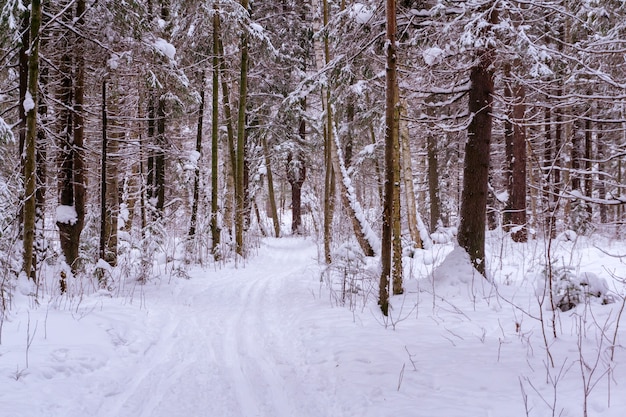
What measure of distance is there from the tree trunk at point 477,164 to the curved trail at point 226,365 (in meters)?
3.62

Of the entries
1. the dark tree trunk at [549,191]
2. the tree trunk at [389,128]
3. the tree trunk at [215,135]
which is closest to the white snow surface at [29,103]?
the tree trunk at [389,128]

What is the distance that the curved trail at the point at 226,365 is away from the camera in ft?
12.2

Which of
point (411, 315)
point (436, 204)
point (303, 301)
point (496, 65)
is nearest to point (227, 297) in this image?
point (303, 301)

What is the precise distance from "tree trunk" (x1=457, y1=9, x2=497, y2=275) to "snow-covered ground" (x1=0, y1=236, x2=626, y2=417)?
0.47 meters

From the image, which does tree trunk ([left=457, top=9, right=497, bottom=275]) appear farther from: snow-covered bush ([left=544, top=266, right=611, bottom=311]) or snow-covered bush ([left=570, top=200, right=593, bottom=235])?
snow-covered bush ([left=570, top=200, right=593, bottom=235])

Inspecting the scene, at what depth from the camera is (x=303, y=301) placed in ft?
25.6

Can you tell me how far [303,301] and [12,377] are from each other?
487 cm

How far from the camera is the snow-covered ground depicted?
3.50 meters

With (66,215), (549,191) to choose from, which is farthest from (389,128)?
(66,215)

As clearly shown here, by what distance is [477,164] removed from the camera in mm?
7480

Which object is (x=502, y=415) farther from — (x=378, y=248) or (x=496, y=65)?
(x=378, y=248)

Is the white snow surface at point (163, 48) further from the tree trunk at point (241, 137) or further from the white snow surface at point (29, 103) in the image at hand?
the tree trunk at point (241, 137)

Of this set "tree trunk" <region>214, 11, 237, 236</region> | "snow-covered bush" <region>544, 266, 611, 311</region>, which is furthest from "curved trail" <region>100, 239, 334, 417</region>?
"tree trunk" <region>214, 11, 237, 236</region>

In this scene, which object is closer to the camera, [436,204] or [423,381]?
[423,381]
